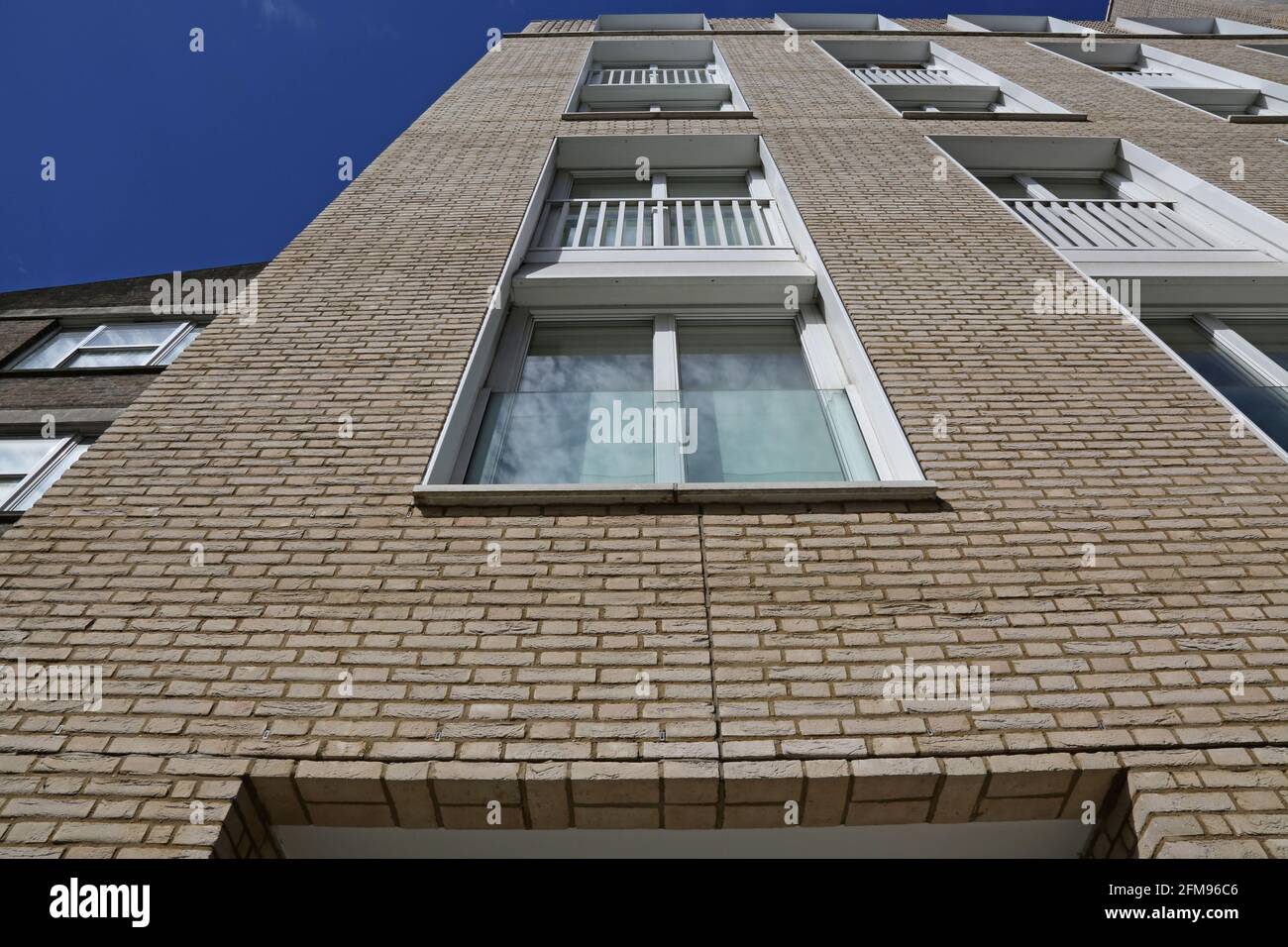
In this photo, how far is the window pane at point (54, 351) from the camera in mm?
8672

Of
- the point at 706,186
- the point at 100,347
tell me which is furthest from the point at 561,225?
the point at 100,347

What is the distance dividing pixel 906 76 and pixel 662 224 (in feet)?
26.1

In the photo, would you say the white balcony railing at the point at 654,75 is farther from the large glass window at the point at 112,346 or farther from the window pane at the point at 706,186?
the large glass window at the point at 112,346

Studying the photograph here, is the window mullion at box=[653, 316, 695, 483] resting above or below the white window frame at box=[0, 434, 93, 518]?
above

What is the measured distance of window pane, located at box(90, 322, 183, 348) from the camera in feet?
29.9

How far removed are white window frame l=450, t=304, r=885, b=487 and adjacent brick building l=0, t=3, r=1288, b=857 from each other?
0.04 meters

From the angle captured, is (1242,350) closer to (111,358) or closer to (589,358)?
(589,358)

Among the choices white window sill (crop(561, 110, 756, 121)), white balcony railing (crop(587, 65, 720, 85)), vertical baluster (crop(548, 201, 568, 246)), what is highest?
white balcony railing (crop(587, 65, 720, 85))

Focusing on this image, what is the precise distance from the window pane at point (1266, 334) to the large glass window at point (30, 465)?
9917mm

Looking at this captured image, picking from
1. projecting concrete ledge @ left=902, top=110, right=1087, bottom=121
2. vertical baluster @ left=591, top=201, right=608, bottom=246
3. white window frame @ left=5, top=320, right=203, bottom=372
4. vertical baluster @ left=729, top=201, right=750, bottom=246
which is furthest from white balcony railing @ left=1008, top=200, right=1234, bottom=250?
white window frame @ left=5, top=320, right=203, bottom=372

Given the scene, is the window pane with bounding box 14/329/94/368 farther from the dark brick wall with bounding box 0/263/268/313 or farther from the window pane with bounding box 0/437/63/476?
the window pane with bounding box 0/437/63/476
